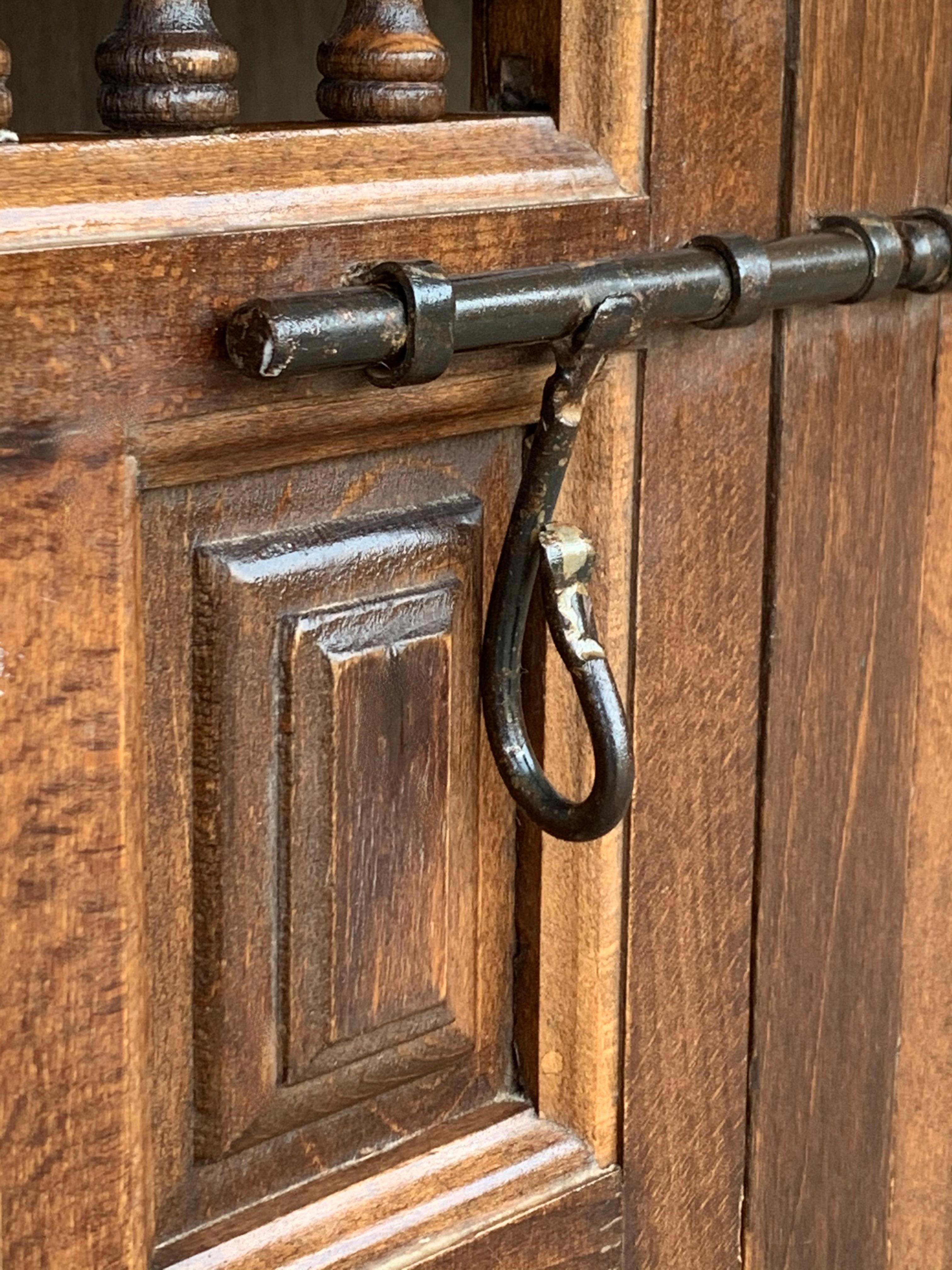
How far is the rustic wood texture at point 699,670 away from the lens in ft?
1.92

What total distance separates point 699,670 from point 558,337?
0.17 m

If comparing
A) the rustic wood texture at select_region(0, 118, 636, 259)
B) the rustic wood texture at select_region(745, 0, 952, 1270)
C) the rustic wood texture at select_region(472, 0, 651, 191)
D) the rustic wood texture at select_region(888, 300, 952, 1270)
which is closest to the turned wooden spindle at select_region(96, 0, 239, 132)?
the rustic wood texture at select_region(0, 118, 636, 259)

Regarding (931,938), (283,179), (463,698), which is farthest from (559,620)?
(931,938)

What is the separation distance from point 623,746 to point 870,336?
22cm

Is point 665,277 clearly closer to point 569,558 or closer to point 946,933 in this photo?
point 569,558

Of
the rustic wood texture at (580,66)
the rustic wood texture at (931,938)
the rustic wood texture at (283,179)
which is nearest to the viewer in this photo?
the rustic wood texture at (283,179)

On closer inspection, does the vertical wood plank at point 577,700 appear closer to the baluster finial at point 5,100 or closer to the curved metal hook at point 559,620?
the curved metal hook at point 559,620

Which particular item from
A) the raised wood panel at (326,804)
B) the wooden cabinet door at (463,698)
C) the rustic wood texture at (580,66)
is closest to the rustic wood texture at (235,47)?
the wooden cabinet door at (463,698)

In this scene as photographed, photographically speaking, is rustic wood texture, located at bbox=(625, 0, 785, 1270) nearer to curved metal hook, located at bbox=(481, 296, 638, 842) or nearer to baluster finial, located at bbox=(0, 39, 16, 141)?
curved metal hook, located at bbox=(481, 296, 638, 842)

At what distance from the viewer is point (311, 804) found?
54cm

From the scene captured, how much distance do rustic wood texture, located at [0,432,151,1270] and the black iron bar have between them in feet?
0.17

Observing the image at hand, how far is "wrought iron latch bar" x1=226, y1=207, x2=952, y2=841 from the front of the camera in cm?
47

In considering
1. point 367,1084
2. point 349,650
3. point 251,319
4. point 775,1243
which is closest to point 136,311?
point 251,319

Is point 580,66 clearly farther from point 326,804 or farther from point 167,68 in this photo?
point 326,804
